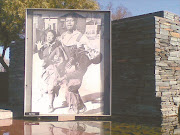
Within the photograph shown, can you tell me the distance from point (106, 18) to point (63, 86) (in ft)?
9.26

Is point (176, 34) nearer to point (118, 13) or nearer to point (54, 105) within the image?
point (54, 105)

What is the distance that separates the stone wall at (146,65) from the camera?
10031mm

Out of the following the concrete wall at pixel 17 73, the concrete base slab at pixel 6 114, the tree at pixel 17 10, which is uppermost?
the tree at pixel 17 10

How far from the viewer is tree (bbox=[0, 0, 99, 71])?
62.1 feet

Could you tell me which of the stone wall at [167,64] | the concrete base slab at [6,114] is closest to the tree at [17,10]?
the concrete base slab at [6,114]

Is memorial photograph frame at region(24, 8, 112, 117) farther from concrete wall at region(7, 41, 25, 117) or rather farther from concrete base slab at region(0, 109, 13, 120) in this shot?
concrete wall at region(7, 41, 25, 117)

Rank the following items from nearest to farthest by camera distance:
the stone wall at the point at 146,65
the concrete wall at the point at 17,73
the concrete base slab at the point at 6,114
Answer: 1. the stone wall at the point at 146,65
2. the concrete base slab at the point at 6,114
3. the concrete wall at the point at 17,73

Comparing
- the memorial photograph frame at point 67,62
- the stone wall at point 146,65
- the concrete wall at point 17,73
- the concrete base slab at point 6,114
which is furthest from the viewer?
the concrete wall at point 17,73

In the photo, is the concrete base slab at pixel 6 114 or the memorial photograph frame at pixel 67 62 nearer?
the memorial photograph frame at pixel 67 62

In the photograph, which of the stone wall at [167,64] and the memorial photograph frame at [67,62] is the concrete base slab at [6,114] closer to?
the memorial photograph frame at [67,62]

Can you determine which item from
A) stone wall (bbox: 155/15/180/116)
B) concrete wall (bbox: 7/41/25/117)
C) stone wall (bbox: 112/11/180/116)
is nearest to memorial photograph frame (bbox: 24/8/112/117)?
stone wall (bbox: 112/11/180/116)

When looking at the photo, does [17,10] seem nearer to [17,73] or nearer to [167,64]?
[17,73]

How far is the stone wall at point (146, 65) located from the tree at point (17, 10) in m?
9.87

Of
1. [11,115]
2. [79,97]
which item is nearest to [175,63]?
[79,97]
